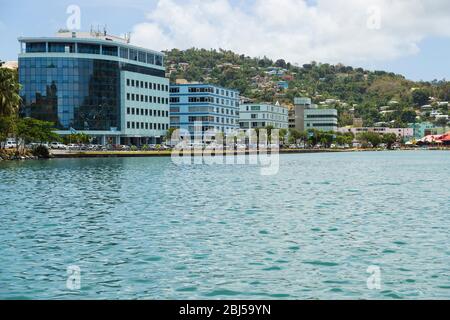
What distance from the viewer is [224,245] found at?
2456cm

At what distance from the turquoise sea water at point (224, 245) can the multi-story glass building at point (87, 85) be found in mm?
108549

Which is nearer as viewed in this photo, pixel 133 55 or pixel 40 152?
pixel 40 152

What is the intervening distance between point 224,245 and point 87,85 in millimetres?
133842

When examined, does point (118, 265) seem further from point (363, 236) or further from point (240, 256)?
point (363, 236)

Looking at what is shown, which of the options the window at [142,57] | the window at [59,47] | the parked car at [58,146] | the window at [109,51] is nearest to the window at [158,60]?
the window at [142,57]

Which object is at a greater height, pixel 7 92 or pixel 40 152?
pixel 7 92

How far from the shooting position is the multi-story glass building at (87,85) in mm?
149125

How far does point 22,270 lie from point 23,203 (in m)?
20.8

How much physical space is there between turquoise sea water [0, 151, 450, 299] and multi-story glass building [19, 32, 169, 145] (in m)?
109

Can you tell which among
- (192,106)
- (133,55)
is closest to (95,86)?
(133,55)

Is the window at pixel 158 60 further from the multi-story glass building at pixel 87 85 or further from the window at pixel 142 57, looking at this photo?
the multi-story glass building at pixel 87 85

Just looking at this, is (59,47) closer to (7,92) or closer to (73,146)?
(73,146)

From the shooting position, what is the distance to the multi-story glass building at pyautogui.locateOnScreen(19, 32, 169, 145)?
149 meters
